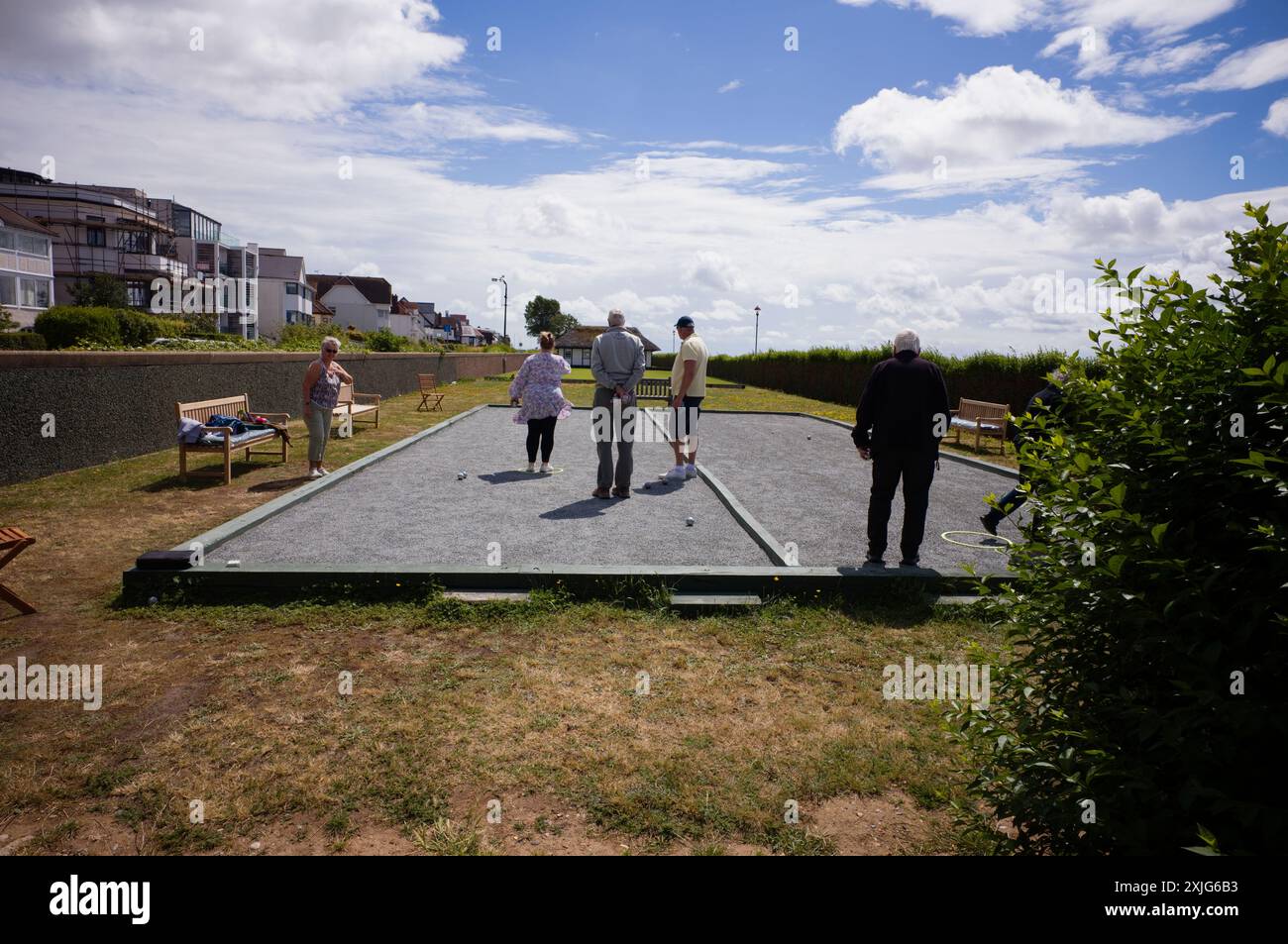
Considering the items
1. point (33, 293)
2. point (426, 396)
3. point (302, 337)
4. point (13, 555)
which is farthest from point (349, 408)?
point (33, 293)

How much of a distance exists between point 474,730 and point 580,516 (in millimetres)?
4753

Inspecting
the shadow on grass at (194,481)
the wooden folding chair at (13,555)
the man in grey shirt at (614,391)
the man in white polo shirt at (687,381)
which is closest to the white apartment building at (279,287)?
the shadow on grass at (194,481)

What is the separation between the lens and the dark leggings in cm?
1132

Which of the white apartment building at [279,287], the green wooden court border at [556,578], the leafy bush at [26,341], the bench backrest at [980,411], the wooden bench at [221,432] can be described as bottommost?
the green wooden court border at [556,578]

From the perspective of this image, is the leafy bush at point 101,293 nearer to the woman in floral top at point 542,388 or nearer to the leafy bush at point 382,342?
the leafy bush at point 382,342

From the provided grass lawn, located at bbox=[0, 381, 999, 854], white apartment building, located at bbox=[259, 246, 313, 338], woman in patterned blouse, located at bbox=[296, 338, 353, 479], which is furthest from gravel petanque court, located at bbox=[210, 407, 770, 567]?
white apartment building, located at bbox=[259, 246, 313, 338]

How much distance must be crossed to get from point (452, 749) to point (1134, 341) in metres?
3.35

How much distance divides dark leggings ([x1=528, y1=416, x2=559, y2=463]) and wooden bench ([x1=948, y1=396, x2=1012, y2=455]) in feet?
29.4

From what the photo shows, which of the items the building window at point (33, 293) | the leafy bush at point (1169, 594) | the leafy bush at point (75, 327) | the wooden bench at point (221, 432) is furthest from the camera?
the building window at point (33, 293)

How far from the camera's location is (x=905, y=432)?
21.8 feet

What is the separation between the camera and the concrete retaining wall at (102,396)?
977cm

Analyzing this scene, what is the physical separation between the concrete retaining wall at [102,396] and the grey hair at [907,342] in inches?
399

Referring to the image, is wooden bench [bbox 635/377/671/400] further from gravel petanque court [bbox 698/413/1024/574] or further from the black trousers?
the black trousers
